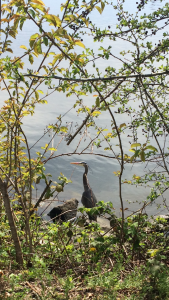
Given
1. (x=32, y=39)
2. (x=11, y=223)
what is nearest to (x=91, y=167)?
(x=11, y=223)

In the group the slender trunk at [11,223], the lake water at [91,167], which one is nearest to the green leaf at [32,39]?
the slender trunk at [11,223]

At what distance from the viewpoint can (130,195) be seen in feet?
27.7

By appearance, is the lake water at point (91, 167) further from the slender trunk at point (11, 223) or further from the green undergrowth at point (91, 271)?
the slender trunk at point (11, 223)

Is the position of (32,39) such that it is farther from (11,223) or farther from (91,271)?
(91,271)

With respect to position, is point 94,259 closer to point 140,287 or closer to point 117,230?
point 117,230

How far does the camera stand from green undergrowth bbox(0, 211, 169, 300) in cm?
233

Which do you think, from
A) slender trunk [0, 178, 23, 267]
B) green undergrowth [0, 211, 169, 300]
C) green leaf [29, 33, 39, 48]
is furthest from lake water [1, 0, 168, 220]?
green leaf [29, 33, 39, 48]

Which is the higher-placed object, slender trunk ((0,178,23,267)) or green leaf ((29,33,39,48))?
green leaf ((29,33,39,48))

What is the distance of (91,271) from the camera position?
105 inches

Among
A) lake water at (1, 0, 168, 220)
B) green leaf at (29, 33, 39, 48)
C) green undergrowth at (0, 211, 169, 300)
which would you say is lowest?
green undergrowth at (0, 211, 169, 300)

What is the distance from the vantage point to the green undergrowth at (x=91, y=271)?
7.66 ft

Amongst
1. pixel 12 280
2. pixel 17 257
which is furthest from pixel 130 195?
pixel 12 280

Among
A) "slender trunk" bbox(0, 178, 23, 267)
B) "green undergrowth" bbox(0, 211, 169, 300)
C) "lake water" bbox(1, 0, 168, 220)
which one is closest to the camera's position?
"green undergrowth" bbox(0, 211, 169, 300)

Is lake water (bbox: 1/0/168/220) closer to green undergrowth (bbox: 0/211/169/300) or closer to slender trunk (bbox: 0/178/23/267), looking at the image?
green undergrowth (bbox: 0/211/169/300)
